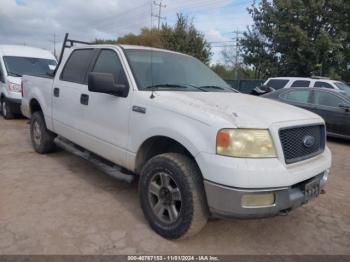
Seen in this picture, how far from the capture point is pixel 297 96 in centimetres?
991

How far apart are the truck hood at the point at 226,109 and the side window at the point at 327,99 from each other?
6032 mm

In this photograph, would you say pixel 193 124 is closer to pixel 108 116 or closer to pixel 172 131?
pixel 172 131

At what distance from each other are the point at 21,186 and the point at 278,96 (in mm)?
7499

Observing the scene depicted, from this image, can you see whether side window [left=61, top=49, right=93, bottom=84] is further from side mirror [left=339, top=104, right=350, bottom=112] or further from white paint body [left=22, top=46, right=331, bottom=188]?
side mirror [left=339, top=104, right=350, bottom=112]

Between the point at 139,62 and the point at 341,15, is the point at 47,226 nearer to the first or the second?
the point at 139,62

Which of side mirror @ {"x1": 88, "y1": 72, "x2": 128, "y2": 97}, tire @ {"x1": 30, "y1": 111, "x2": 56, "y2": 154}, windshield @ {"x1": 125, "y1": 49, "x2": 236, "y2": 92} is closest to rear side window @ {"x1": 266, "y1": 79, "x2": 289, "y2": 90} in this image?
windshield @ {"x1": 125, "y1": 49, "x2": 236, "y2": 92}

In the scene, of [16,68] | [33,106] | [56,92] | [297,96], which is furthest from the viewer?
[16,68]

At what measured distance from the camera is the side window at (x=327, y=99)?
29.8 feet

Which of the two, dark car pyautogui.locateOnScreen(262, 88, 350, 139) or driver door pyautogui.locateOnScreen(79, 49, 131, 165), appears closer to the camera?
driver door pyautogui.locateOnScreen(79, 49, 131, 165)

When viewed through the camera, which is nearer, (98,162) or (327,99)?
(98,162)

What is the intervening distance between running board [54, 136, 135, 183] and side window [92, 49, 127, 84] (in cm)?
103

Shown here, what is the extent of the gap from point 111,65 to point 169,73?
72 centimetres

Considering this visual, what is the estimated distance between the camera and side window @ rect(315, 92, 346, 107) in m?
9.08

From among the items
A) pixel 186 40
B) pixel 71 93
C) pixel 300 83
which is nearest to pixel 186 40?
pixel 186 40
